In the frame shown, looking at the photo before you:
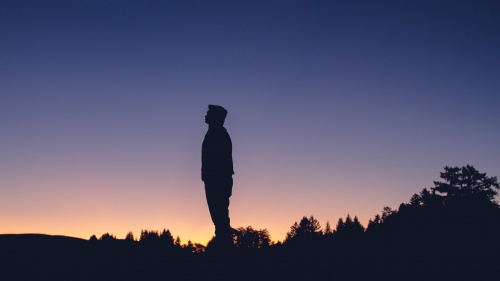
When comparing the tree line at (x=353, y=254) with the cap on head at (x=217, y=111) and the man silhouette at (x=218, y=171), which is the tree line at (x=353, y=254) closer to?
the man silhouette at (x=218, y=171)

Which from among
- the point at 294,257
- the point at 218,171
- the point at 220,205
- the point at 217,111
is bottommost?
the point at 294,257

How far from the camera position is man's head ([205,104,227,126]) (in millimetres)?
11504

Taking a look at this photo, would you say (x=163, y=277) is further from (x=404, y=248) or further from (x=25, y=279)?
(x=404, y=248)

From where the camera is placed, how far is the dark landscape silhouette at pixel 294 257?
8445mm

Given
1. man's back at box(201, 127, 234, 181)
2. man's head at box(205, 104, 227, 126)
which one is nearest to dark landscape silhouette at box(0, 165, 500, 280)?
man's back at box(201, 127, 234, 181)

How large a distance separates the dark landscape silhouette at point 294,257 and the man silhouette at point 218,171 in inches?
27.8

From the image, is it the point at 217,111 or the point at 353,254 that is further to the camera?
the point at 217,111

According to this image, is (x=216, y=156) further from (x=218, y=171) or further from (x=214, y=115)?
(x=214, y=115)

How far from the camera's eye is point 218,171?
36.3 feet

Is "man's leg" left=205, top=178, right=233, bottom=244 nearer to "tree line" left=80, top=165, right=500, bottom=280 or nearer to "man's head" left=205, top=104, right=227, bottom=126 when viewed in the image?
"tree line" left=80, top=165, right=500, bottom=280

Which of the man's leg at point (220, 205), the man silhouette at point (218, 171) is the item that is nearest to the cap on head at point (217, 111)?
the man silhouette at point (218, 171)

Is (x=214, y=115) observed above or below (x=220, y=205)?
above

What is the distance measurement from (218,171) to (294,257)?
3667mm

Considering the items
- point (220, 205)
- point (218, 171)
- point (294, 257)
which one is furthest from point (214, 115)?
point (294, 257)
